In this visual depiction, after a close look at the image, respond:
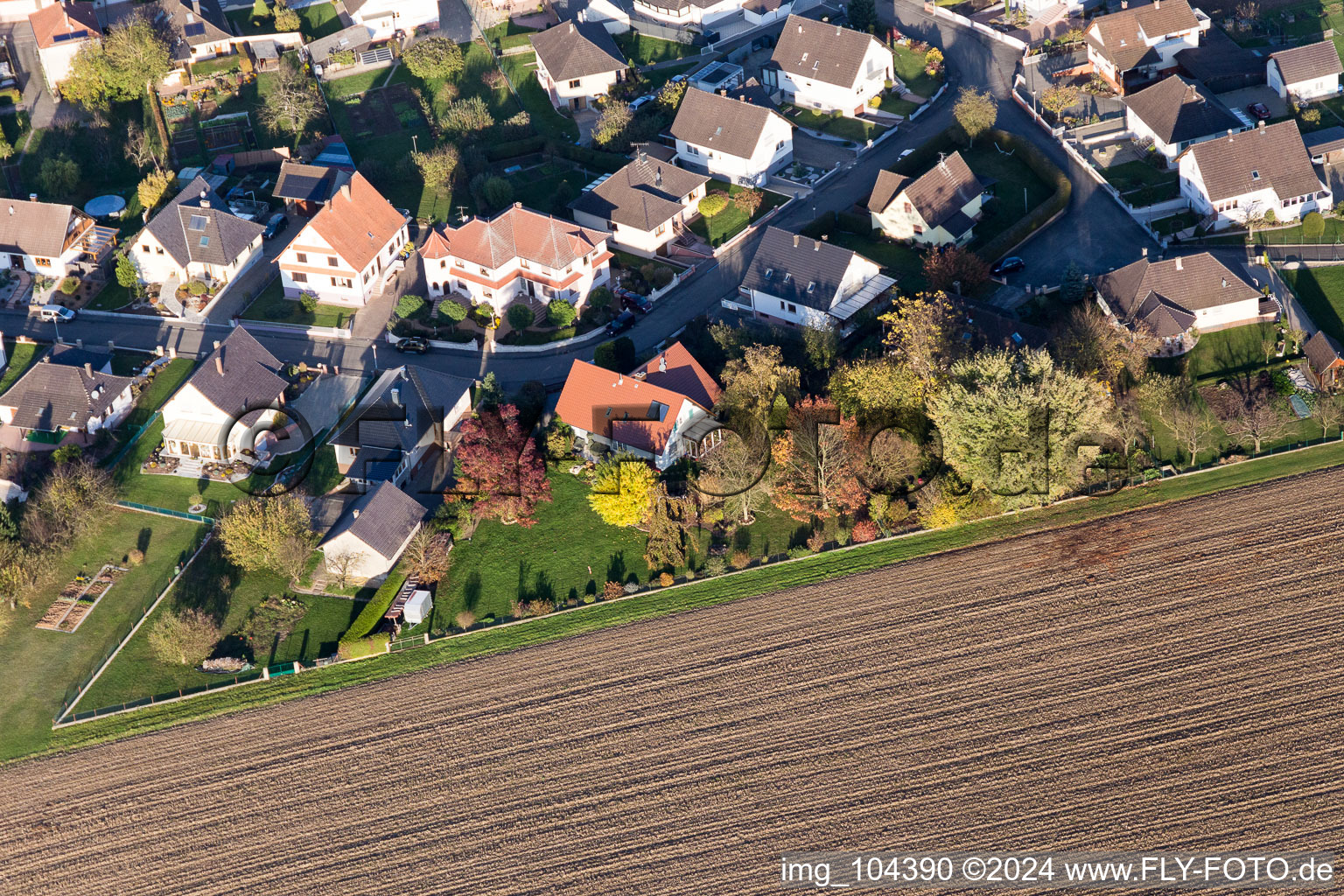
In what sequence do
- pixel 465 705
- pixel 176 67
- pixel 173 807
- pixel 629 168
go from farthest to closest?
1. pixel 176 67
2. pixel 629 168
3. pixel 465 705
4. pixel 173 807

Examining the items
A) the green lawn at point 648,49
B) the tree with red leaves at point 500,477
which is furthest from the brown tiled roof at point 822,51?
the tree with red leaves at point 500,477

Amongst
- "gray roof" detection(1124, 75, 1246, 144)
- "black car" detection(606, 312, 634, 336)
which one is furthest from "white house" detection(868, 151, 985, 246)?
"black car" detection(606, 312, 634, 336)

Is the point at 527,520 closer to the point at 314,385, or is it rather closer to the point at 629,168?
the point at 314,385

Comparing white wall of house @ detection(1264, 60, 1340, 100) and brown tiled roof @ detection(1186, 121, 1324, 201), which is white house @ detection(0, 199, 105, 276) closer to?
brown tiled roof @ detection(1186, 121, 1324, 201)

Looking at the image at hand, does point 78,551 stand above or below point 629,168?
below

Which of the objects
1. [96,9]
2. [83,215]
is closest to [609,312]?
[83,215]

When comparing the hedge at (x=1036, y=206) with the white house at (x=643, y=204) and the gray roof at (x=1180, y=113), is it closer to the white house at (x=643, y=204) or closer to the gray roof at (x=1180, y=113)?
the gray roof at (x=1180, y=113)

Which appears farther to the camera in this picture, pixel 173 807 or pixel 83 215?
pixel 83 215
